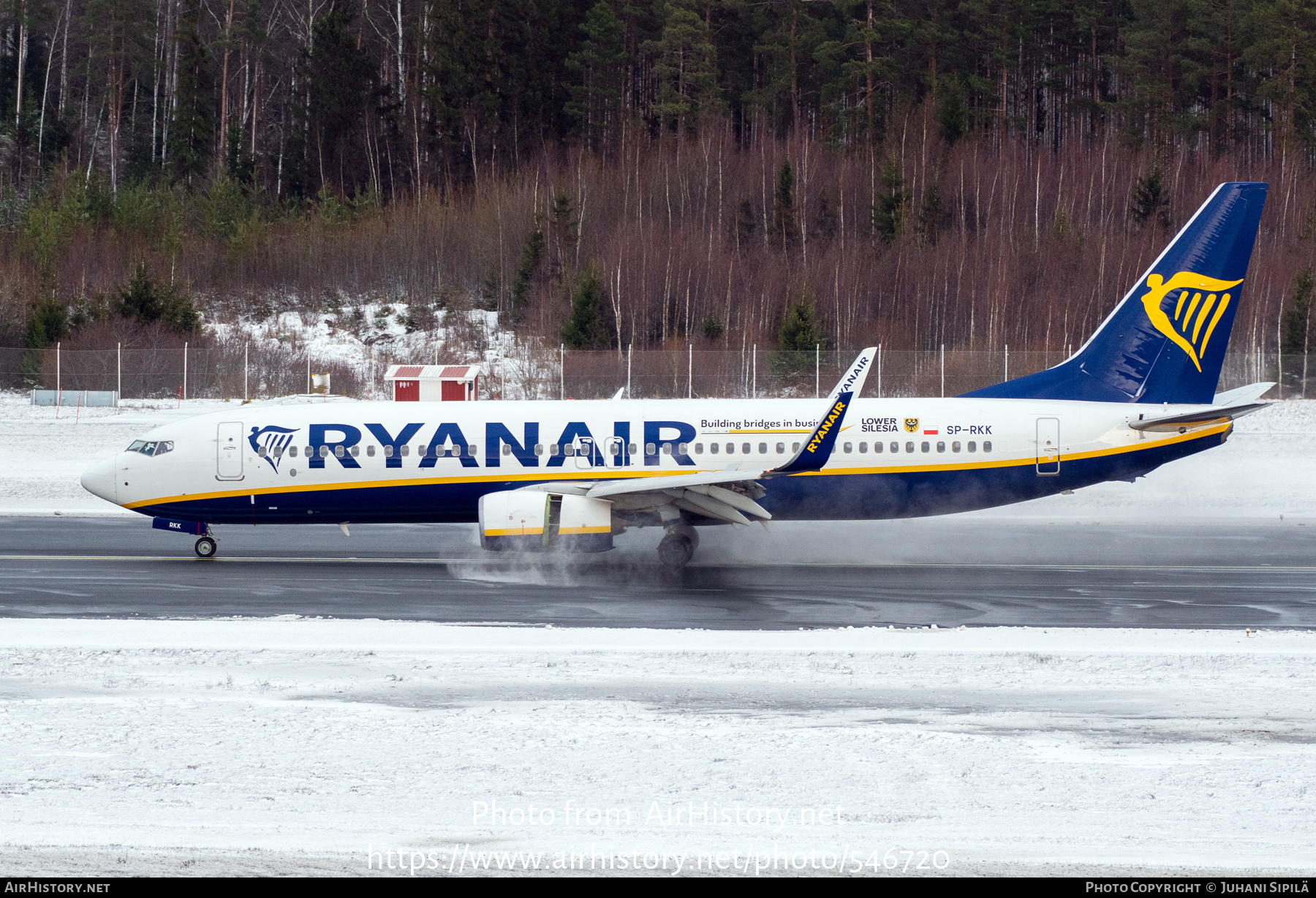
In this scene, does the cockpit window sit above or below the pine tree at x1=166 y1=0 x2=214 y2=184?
below

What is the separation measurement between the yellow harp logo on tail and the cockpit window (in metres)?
18.7

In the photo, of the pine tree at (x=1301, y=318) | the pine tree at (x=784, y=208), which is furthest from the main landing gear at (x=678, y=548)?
the pine tree at (x=784, y=208)

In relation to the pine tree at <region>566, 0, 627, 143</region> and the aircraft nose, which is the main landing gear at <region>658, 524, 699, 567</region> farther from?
the pine tree at <region>566, 0, 627, 143</region>

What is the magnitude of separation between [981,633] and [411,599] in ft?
27.4

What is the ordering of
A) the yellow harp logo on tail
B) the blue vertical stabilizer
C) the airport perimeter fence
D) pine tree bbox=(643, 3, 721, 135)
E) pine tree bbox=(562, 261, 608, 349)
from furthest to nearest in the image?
pine tree bbox=(643, 3, 721, 135), pine tree bbox=(562, 261, 608, 349), the airport perimeter fence, the yellow harp logo on tail, the blue vertical stabilizer

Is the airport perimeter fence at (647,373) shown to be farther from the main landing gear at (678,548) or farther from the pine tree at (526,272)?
the main landing gear at (678,548)

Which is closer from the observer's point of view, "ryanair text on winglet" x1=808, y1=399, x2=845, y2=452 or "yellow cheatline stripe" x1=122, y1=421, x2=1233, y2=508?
"ryanair text on winglet" x1=808, y1=399, x2=845, y2=452

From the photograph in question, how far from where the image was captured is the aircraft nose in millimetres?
22625

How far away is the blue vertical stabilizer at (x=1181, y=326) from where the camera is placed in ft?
74.8

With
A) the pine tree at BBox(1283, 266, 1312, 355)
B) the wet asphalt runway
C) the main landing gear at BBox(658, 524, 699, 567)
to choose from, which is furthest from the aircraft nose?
the pine tree at BBox(1283, 266, 1312, 355)

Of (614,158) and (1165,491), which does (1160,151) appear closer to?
(614,158)

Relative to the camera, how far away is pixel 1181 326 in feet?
75.3

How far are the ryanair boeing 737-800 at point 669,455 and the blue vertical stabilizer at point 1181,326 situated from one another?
11cm
